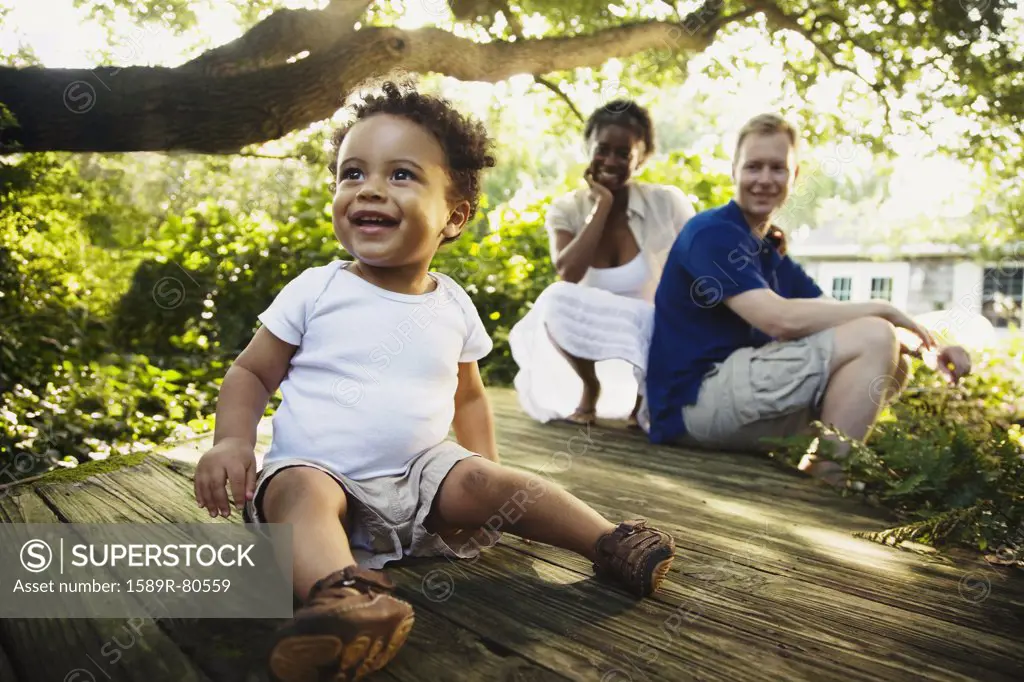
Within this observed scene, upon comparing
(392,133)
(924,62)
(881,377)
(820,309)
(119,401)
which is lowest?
(119,401)

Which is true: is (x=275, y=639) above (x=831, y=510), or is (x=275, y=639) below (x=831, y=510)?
above

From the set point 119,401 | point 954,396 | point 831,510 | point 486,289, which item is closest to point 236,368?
point 831,510

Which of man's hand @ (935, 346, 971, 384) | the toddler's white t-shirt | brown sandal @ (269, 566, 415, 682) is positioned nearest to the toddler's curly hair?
the toddler's white t-shirt

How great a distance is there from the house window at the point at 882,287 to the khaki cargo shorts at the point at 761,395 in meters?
18.5

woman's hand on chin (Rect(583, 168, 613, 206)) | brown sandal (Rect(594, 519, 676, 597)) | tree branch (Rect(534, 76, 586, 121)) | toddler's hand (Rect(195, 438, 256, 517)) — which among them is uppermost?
tree branch (Rect(534, 76, 586, 121))

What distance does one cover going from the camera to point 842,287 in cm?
2023

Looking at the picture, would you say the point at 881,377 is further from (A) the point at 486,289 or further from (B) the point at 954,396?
(A) the point at 486,289

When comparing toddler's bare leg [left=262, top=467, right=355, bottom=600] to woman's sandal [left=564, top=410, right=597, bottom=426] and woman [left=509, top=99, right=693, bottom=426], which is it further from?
woman's sandal [left=564, top=410, right=597, bottom=426]

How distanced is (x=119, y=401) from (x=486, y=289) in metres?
3.02

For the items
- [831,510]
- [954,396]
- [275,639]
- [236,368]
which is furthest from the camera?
[954,396]

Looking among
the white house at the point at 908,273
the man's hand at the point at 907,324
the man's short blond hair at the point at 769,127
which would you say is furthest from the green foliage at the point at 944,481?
the white house at the point at 908,273

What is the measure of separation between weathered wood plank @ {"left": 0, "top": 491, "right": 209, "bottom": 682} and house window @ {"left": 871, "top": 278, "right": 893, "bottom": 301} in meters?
21.0

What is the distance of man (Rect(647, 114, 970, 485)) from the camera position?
108 inches

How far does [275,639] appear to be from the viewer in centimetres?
99
